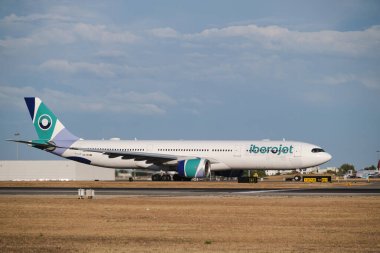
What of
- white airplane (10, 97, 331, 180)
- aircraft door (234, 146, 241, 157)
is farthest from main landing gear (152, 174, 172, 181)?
aircraft door (234, 146, 241, 157)

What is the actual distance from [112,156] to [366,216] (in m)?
49.7

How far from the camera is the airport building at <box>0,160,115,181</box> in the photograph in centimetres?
9938

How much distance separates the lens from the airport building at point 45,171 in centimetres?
9938

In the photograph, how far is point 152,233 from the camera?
23.3m

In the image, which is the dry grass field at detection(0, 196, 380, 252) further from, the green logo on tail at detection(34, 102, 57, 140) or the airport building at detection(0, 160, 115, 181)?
the airport building at detection(0, 160, 115, 181)

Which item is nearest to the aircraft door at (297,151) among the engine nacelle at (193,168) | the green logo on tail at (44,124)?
the engine nacelle at (193,168)

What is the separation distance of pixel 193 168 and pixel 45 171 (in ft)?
123

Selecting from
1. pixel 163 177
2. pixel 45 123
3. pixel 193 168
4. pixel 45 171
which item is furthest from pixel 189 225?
pixel 45 171

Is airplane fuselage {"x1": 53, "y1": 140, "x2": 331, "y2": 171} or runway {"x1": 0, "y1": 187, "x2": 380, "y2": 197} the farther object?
airplane fuselage {"x1": 53, "y1": 140, "x2": 331, "y2": 171}

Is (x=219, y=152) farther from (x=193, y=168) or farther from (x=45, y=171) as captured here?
(x=45, y=171)

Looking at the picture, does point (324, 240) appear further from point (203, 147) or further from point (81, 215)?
point (203, 147)

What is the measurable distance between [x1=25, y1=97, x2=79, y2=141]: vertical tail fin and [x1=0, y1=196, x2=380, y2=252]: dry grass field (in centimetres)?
4402

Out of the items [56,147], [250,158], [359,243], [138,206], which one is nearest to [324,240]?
[359,243]

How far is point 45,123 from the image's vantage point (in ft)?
270
